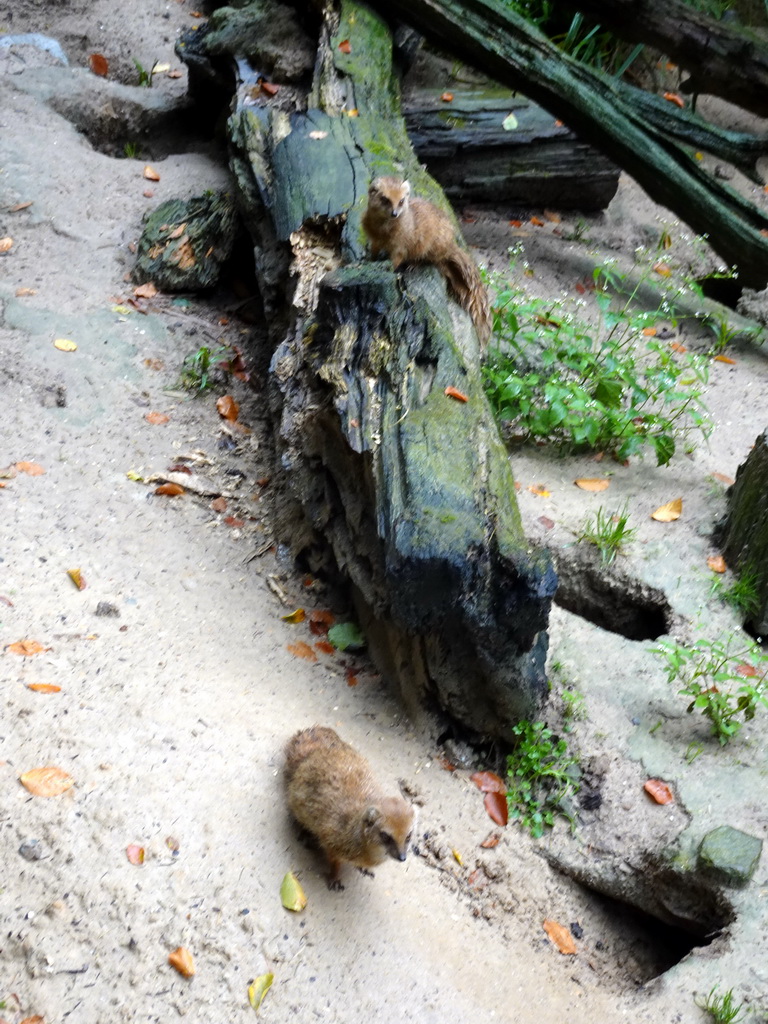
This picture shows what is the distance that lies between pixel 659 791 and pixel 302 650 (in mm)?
1532

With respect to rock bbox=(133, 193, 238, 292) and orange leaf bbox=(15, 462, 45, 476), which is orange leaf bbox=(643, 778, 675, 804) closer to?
orange leaf bbox=(15, 462, 45, 476)

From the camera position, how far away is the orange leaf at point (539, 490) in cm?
455

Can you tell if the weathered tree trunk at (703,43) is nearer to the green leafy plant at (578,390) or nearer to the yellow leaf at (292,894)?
the green leafy plant at (578,390)

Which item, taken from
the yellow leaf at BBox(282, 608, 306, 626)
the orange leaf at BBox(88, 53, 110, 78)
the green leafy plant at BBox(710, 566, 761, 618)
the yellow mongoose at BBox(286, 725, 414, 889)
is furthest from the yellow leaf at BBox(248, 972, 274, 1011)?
the orange leaf at BBox(88, 53, 110, 78)

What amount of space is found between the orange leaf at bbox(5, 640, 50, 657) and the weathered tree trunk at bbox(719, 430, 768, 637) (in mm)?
3046

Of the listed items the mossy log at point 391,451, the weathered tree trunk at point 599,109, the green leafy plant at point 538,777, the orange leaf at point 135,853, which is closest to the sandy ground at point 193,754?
the orange leaf at point 135,853

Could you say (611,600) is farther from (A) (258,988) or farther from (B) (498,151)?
(B) (498,151)

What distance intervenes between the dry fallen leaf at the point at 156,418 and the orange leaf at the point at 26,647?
5.57 ft

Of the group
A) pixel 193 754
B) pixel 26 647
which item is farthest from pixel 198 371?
pixel 193 754

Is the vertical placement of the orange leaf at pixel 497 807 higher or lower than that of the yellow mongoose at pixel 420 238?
lower

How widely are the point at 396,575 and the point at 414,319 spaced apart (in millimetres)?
1264

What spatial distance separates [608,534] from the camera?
4.20m

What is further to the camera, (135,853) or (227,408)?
(227,408)

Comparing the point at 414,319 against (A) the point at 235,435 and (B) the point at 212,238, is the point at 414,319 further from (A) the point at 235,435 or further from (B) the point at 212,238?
(B) the point at 212,238
